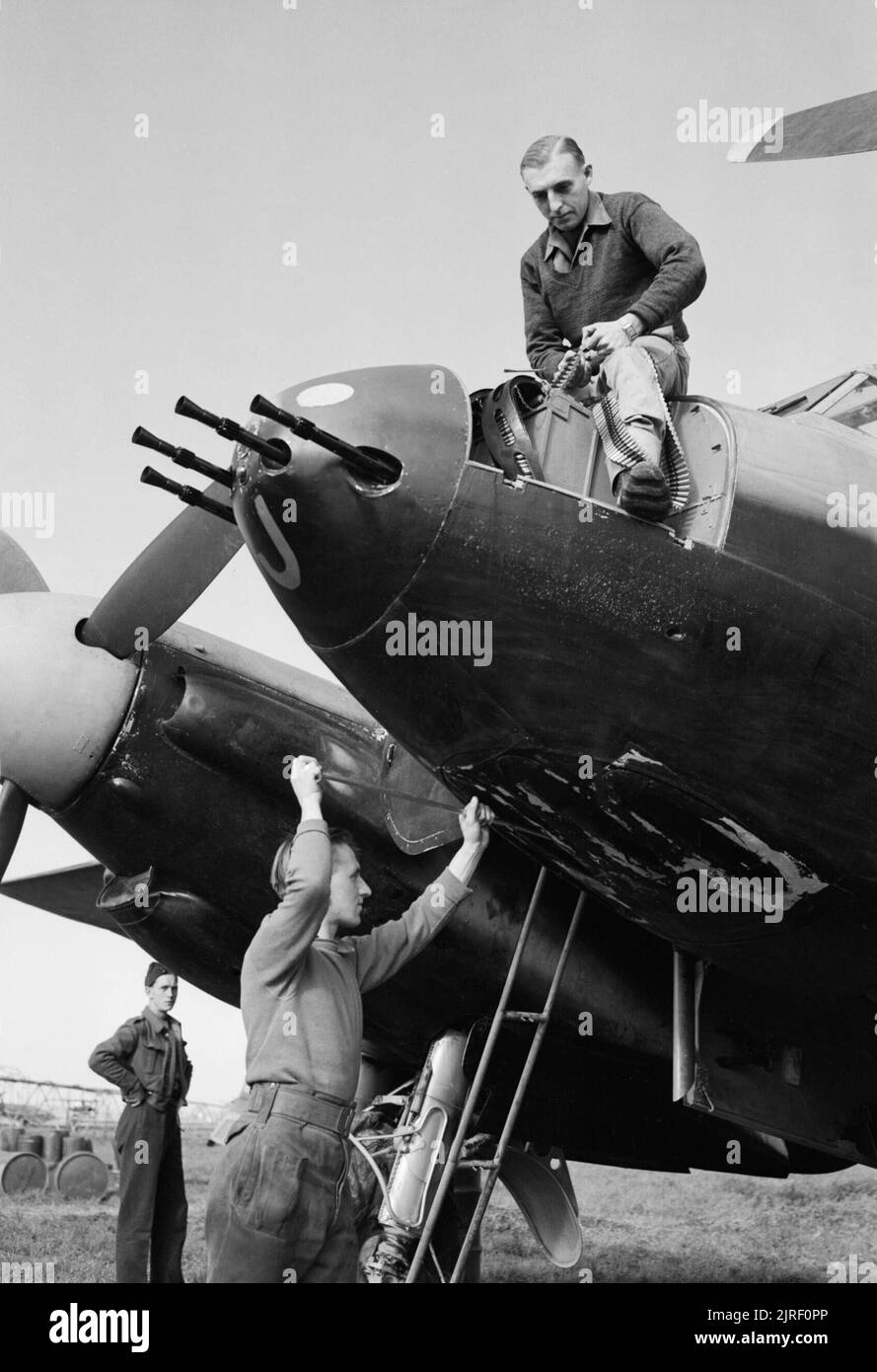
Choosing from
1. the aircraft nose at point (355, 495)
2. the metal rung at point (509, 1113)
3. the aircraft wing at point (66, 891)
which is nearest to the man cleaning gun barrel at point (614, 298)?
the aircraft nose at point (355, 495)

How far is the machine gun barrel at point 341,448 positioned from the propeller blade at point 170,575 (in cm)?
197

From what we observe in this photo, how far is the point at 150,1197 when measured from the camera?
807 centimetres

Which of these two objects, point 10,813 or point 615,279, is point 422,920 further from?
point 10,813

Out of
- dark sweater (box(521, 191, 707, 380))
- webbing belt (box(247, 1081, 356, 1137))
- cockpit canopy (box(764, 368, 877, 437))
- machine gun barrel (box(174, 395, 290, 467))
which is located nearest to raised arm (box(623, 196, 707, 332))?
dark sweater (box(521, 191, 707, 380))

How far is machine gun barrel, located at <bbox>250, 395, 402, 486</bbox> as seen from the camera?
14.1 ft

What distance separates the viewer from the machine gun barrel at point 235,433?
4.38 meters

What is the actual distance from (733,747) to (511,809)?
97 centimetres

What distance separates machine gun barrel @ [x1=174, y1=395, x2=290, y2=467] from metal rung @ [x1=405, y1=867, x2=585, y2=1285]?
2577mm

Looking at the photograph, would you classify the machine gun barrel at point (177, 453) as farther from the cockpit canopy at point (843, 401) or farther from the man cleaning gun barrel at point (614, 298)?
the cockpit canopy at point (843, 401)

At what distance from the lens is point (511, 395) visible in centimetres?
470

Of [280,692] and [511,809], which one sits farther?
[280,692]

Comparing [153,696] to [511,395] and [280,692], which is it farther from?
[511,395]

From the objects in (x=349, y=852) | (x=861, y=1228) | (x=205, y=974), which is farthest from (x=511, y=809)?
(x=861, y=1228)

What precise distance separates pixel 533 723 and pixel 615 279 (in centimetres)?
200
